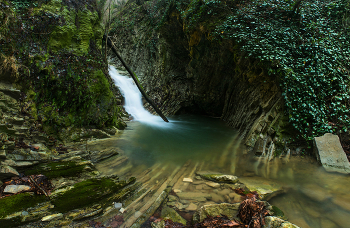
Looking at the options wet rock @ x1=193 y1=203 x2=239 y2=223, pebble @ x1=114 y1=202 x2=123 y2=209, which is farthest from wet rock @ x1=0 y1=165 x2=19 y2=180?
wet rock @ x1=193 y1=203 x2=239 y2=223

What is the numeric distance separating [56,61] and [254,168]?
6.47 m

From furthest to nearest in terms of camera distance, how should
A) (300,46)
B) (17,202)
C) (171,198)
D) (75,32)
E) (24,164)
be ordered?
(75,32) < (300,46) < (24,164) < (171,198) < (17,202)

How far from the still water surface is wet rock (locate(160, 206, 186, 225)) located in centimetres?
128

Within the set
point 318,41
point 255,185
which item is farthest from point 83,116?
point 318,41

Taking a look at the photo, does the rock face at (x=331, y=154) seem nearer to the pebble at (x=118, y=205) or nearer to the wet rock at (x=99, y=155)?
the pebble at (x=118, y=205)

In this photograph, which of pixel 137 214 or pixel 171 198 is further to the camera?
pixel 171 198

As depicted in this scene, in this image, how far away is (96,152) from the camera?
4734 mm

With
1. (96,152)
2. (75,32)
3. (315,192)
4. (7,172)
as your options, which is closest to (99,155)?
(96,152)

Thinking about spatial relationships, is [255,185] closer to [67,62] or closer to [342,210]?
[342,210]

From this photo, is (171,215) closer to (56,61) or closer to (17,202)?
(17,202)

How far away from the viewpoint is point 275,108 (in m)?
5.69

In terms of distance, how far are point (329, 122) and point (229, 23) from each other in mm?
4988

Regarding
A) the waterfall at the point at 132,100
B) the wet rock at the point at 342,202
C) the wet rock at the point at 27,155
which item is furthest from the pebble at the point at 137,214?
the waterfall at the point at 132,100

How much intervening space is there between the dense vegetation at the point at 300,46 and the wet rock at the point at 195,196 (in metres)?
3.58
